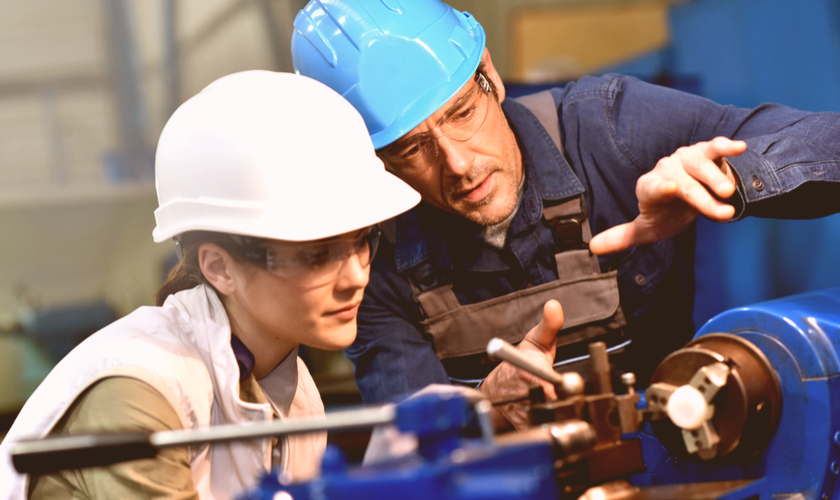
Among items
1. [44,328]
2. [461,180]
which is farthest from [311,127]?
[44,328]

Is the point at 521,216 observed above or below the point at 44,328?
above

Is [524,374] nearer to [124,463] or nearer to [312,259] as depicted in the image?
[312,259]

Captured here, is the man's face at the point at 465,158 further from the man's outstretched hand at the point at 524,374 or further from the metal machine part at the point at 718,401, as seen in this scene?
the metal machine part at the point at 718,401

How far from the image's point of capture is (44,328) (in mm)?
3531

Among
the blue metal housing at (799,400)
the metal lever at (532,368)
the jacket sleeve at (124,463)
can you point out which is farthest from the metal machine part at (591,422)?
the jacket sleeve at (124,463)

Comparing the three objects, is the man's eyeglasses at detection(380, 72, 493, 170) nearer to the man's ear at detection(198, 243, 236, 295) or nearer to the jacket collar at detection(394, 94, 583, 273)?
the jacket collar at detection(394, 94, 583, 273)

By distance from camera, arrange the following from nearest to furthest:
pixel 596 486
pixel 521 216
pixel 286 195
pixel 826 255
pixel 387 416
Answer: pixel 387 416
pixel 596 486
pixel 286 195
pixel 521 216
pixel 826 255

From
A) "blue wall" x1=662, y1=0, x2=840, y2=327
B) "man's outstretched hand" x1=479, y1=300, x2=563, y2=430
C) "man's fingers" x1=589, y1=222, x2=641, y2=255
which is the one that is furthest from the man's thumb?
"blue wall" x1=662, y1=0, x2=840, y2=327

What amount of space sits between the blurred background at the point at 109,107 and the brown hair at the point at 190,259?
7.28ft

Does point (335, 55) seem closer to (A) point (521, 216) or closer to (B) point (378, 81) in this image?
(B) point (378, 81)

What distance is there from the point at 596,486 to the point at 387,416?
367mm

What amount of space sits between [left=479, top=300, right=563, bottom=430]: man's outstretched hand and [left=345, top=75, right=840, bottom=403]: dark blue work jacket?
0.26 m

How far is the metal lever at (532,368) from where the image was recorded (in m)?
0.77

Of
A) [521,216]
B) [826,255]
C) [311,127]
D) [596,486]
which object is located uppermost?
[311,127]
